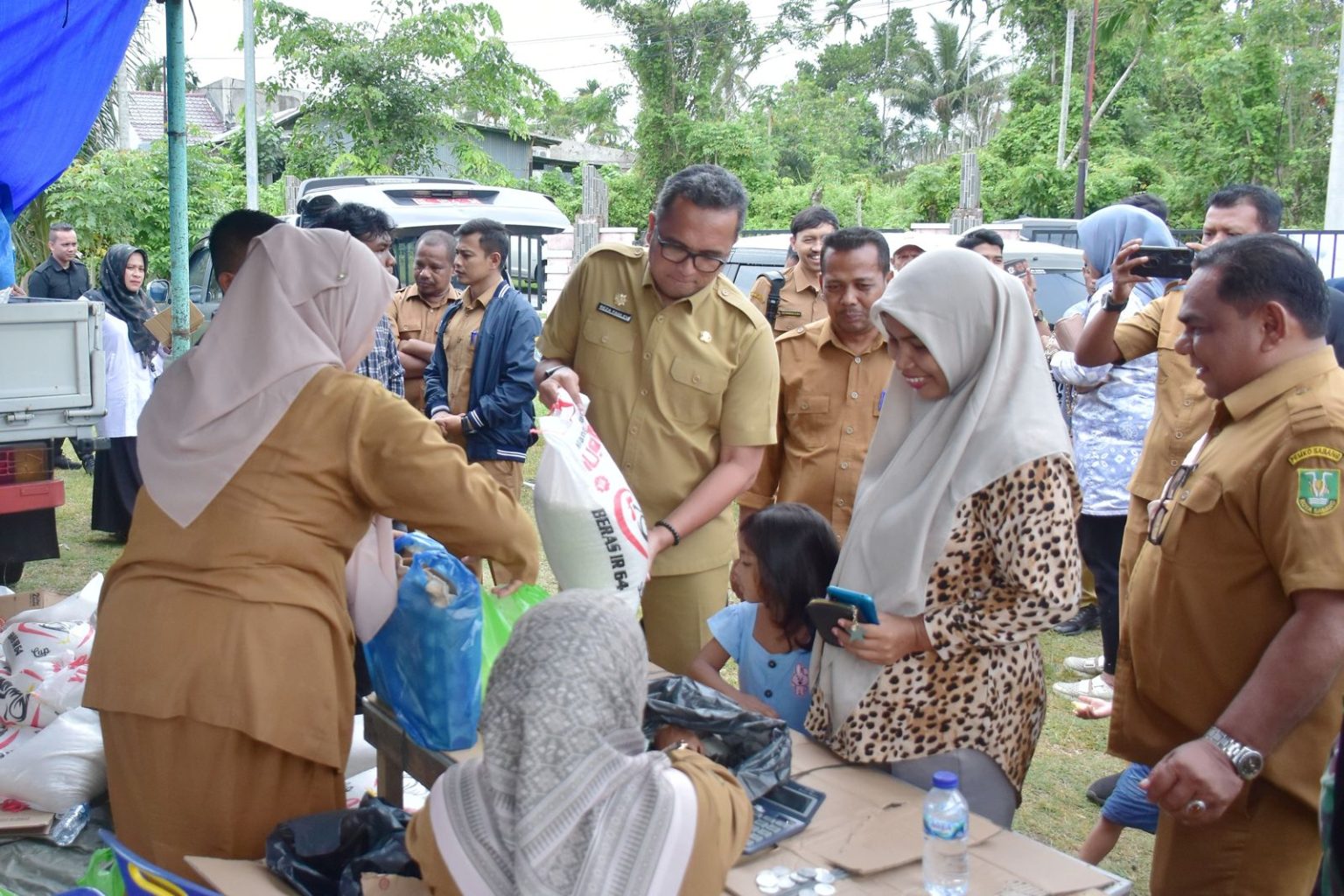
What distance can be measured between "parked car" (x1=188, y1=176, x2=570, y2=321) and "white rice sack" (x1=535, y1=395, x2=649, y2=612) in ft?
21.4

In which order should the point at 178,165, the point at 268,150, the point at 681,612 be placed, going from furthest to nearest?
the point at 268,150, the point at 178,165, the point at 681,612

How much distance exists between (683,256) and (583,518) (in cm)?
87

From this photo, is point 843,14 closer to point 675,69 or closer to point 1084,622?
point 675,69

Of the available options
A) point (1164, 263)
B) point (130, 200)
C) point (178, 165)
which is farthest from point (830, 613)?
point (130, 200)

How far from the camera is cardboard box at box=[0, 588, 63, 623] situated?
14.1 feet

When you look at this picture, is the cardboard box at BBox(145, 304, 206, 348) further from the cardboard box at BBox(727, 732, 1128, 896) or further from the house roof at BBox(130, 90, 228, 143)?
the house roof at BBox(130, 90, 228, 143)

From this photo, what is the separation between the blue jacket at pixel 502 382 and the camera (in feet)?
18.9

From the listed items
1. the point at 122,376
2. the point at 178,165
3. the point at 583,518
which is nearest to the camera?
the point at 583,518

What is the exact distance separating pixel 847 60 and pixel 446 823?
48.1 m

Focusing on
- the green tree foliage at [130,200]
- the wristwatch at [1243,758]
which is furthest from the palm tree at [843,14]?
the wristwatch at [1243,758]

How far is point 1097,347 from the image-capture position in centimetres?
402

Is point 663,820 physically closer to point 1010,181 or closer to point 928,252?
point 928,252

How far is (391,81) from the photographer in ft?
53.9

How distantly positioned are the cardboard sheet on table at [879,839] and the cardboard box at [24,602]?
3.45 metres
